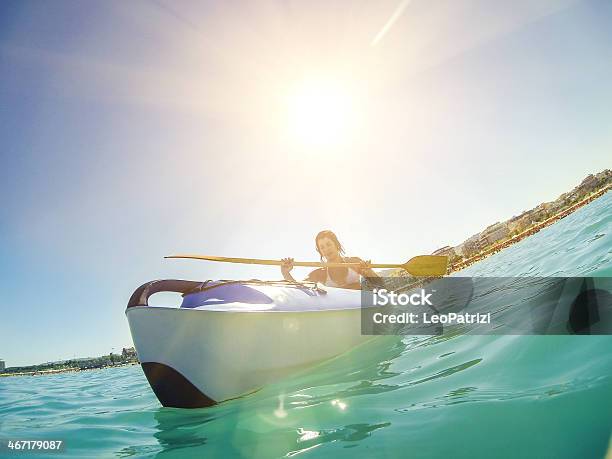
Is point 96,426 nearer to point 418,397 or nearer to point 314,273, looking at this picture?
point 418,397

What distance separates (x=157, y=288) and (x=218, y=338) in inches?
42.8

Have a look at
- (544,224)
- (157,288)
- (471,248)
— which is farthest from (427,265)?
(471,248)

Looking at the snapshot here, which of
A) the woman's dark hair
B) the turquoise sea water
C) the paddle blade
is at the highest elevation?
the woman's dark hair

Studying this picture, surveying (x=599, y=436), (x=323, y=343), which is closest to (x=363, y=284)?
(x=323, y=343)

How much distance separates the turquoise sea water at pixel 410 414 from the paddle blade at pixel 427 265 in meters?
3.20

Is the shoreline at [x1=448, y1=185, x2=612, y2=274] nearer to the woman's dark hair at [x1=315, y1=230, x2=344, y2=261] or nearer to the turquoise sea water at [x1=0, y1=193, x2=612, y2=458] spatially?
the woman's dark hair at [x1=315, y1=230, x2=344, y2=261]

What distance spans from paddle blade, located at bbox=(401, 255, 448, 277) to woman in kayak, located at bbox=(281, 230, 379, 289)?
0.87m

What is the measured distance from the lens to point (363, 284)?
780 centimetres

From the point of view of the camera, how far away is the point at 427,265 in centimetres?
802

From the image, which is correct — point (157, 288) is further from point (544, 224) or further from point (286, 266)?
point (544, 224)

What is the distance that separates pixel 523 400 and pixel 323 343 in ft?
10.1

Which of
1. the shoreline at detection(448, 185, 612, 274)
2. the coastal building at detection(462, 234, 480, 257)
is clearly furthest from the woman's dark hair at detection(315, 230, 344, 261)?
the coastal building at detection(462, 234, 480, 257)

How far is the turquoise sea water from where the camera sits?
1.83 metres

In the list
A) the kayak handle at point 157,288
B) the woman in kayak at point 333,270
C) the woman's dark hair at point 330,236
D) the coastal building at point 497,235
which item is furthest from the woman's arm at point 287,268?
the coastal building at point 497,235
